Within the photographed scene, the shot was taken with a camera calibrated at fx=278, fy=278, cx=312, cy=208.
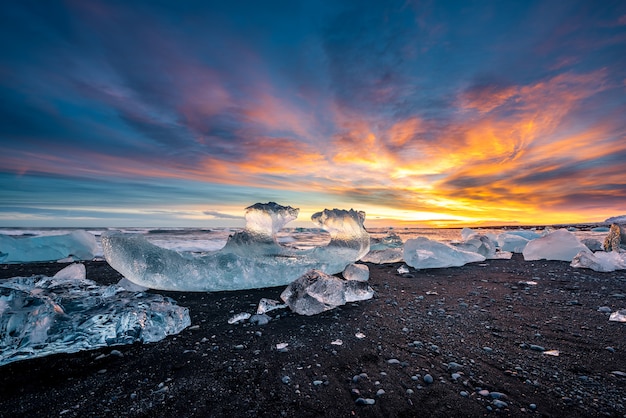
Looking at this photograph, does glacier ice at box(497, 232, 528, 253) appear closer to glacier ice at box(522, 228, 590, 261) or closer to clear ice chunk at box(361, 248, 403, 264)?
glacier ice at box(522, 228, 590, 261)

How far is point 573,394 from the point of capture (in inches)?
68.2

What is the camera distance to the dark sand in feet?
5.41

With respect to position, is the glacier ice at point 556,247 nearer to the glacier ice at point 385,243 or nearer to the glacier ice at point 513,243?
the glacier ice at point 513,243

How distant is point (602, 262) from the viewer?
5652 mm

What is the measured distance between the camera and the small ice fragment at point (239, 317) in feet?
10.0

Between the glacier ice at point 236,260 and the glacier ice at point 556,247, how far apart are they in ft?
17.0

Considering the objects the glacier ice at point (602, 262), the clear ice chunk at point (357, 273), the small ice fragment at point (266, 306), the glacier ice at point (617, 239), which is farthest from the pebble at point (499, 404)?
the glacier ice at point (617, 239)

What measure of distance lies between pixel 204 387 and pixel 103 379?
2.49ft

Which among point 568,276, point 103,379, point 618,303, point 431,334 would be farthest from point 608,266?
point 103,379

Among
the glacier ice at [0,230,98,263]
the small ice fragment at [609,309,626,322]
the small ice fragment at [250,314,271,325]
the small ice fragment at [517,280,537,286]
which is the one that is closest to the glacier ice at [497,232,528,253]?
the small ice fragment at [517,280,537,286]

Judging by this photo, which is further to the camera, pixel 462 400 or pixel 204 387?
pixel 204 387

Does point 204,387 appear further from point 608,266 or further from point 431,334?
point 608,266

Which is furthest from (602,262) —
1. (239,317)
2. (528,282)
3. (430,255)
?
(239,317)

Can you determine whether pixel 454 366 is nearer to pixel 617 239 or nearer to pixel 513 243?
pixel 513 243
